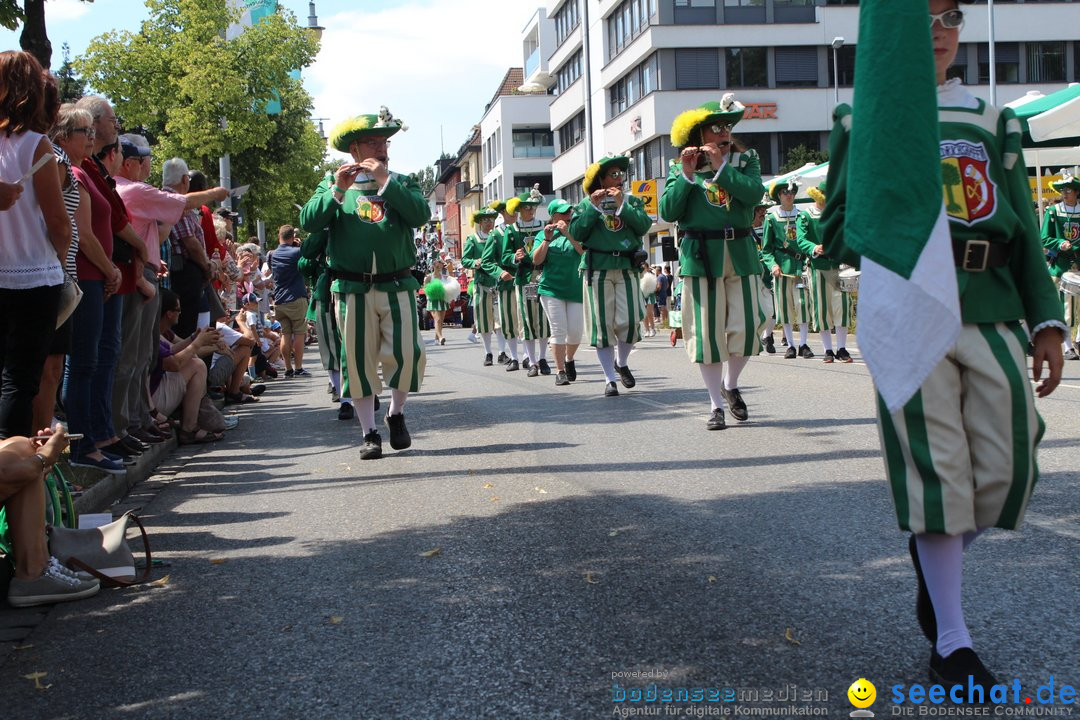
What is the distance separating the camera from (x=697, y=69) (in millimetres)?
51062

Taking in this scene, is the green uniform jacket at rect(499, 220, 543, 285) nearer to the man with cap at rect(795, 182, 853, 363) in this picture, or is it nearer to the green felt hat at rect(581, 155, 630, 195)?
the man with cap at rect(795, 182, 853, 363)

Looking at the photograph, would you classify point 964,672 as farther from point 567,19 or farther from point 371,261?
point 567,19

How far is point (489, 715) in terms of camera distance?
3.46 metres

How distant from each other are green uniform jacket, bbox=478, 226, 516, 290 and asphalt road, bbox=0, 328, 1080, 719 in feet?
30.6

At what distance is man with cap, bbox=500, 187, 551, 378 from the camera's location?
16.8 metres

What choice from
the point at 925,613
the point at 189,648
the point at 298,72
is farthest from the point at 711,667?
the point at 298,72

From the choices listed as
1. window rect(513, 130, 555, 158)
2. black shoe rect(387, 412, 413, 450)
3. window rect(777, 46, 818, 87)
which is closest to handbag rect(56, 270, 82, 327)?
black shoe rect(387, 412, 413, 450)

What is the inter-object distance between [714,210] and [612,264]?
3.33 meters

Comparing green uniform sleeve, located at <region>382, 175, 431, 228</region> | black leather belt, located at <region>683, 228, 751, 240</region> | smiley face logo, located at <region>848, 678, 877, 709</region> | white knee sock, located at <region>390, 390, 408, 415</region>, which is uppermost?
green uniform sleeve, located at <region>382, 175, 431, 228</region>

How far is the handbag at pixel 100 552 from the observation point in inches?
203

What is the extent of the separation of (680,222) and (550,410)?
8.73 ft

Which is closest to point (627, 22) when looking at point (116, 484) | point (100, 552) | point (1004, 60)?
point (1004, 60)

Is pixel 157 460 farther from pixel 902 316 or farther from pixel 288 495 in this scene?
pixel 902 316

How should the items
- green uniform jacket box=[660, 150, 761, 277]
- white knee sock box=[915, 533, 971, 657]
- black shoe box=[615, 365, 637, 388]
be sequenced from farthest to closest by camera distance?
black shoe box=[615, 365, 637, 388] < green uniform jacket box=[660, 150, 761, 277] < white knee sock box=[915, 533, 971, 657]
